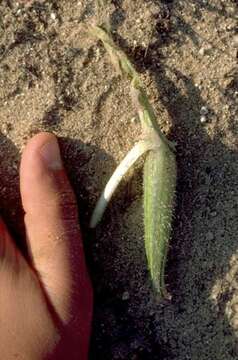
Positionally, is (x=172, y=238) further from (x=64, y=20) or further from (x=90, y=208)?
(x=64, y=20)

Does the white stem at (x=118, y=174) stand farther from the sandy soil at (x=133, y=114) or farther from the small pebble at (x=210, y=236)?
the small pebble at (x=210, y=236)

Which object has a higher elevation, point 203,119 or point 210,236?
point 203,119

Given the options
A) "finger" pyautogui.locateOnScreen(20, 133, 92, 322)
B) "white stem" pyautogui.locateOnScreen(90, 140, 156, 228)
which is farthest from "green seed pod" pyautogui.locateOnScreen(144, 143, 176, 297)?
"finger" pyautogui.locateOnScreen(20, 133, 92, 322)

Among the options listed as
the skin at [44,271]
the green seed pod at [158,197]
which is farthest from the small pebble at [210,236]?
the skin at [44,271]

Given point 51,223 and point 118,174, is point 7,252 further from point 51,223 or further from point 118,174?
point 118,174

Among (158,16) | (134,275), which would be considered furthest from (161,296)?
(158,16)

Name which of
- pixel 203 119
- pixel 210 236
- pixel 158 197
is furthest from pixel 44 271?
pixel 203 119

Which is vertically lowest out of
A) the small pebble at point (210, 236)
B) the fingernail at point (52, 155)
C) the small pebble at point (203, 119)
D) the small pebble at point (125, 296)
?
the small pebble at point (125, 296)
